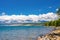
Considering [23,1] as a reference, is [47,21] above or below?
below

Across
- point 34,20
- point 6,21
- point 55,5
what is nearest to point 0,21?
point 6,21

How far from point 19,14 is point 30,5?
1.38 feet

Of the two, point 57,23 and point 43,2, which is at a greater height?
point 43,2

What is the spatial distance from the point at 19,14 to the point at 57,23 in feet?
3.71

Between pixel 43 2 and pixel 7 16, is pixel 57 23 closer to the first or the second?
pixel 43 2

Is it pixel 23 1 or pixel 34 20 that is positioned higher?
pixel 23 1

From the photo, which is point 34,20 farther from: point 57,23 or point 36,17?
point 57,23

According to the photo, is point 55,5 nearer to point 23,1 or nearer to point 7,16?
point 23,1

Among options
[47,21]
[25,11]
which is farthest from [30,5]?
[47,21]

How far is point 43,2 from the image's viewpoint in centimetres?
641

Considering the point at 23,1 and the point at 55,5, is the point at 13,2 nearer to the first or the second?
the point at 23,1

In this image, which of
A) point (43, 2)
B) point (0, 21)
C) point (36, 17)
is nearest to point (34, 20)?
point (36, 17)

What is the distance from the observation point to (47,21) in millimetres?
6590

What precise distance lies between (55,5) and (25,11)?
88cm
